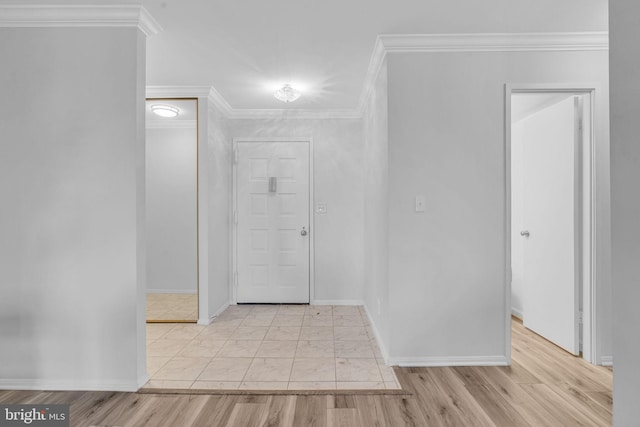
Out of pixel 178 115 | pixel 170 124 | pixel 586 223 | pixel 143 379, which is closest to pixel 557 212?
pixel 586 223

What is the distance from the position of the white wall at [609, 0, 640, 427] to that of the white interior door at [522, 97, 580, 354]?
86.7 inches

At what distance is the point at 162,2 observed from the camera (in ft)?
7.57

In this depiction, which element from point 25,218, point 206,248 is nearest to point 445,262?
point 206,248

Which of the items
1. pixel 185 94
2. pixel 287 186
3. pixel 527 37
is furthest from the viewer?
pixel 287 186

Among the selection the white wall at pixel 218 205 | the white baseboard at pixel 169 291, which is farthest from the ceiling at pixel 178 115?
the white baseboard at pixel 169 291

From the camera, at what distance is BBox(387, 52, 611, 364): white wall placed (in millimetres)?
2756

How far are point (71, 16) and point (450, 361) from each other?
11.7 feet

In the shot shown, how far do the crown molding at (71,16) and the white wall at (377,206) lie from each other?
182 cm

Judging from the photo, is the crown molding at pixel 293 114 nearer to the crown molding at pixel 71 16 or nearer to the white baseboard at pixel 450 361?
the crown molding at pixel 71 16

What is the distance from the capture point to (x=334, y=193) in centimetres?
465

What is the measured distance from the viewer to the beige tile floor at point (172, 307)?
407cm

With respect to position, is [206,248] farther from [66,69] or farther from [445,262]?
[445,262]

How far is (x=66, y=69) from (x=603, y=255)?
160 inches

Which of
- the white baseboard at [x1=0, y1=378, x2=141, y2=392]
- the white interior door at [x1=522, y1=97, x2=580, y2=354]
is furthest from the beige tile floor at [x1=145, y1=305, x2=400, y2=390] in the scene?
the white interior door at [x1=522, y1=97, x2=580, y2=354]
